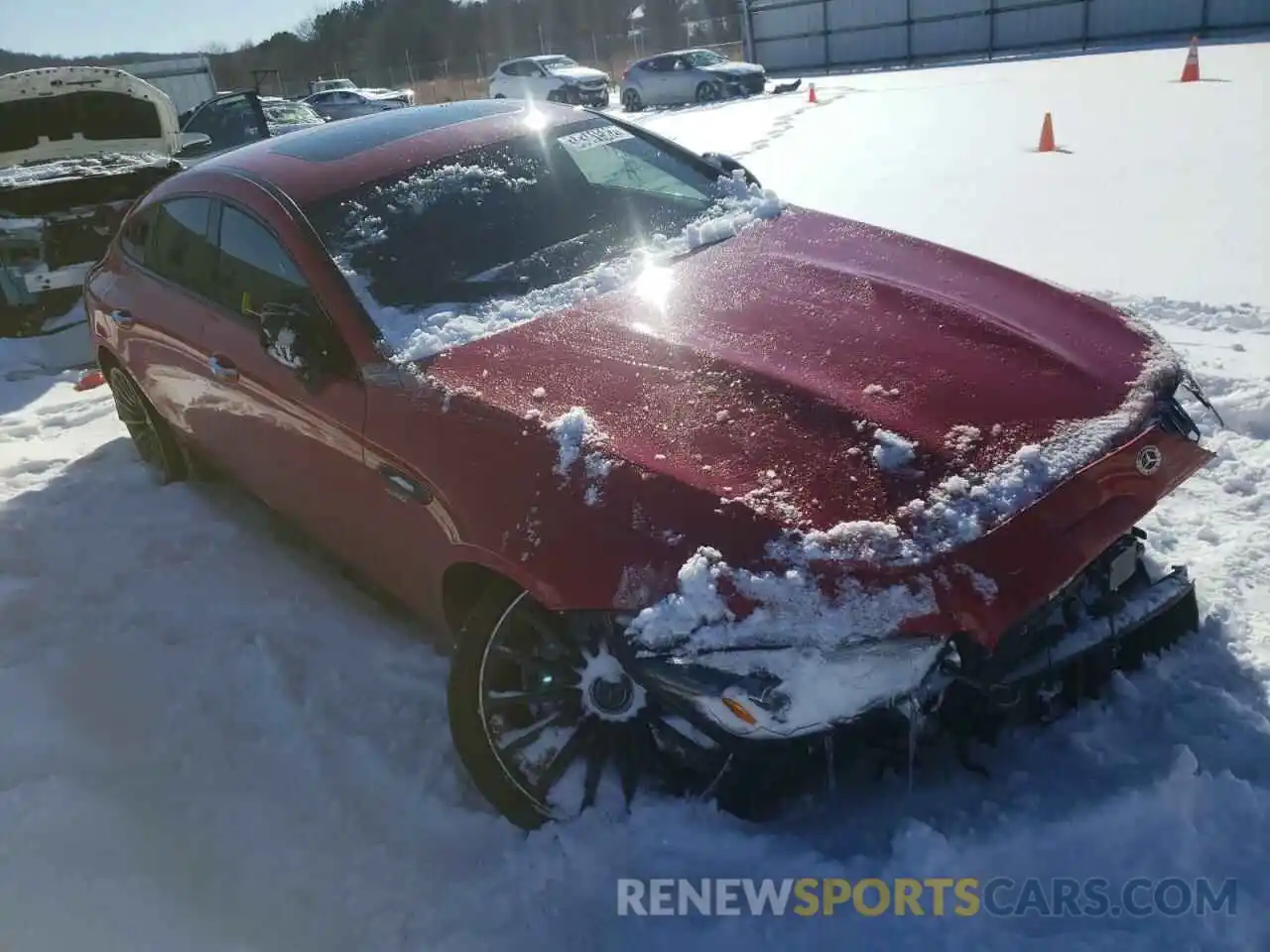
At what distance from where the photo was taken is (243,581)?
385 centimetres

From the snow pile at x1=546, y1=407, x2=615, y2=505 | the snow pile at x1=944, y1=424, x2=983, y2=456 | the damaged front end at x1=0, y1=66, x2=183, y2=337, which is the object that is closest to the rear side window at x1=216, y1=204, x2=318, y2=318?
the snow pile at x1=546, y1=407, x2=615, y2=505

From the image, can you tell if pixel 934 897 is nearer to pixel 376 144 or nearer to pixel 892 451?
pixel 892 451

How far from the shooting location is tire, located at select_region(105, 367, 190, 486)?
15.4 ft

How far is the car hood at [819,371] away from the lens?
2.25m

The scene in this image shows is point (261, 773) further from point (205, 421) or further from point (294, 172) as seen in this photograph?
point (294, 172)

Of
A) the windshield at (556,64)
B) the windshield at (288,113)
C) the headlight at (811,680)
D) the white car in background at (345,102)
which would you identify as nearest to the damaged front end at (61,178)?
the headlight at (811,680)

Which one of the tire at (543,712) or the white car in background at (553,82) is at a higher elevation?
the white car in background at (553,82)

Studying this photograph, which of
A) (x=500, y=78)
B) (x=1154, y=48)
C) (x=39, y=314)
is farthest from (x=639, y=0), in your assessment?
(x=39, y=314)

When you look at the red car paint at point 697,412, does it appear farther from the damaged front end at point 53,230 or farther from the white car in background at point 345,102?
the white car in background at point 345,102

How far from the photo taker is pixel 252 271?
3.43 m

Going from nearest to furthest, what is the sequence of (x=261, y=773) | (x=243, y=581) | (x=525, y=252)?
(x=261, y=773) → (x=525, y=252) → (x=243, y=581)

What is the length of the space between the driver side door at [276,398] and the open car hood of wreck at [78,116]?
6196 millimetres

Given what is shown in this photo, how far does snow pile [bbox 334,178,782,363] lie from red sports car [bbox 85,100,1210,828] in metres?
0.01

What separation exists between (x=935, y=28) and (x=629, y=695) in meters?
27.1
